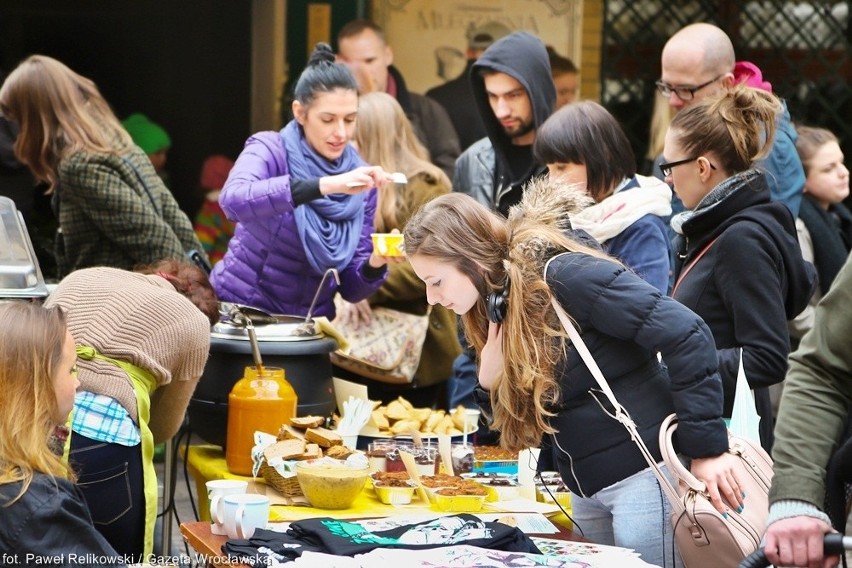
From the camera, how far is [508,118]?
520cm

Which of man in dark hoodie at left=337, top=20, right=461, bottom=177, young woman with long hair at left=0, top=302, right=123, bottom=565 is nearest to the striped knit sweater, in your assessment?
young woman with long hair at left=0, top=302, right=123, bottom=565

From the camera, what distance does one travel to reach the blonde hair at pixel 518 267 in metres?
3.22

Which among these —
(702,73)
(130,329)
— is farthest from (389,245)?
(702,73)

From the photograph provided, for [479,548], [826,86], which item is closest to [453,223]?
[479,548]

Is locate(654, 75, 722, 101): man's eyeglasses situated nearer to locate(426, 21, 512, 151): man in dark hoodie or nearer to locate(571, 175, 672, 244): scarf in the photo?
locate(571, 175, 672, 244): scarf

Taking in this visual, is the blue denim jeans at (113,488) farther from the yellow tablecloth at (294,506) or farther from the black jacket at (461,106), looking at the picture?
the black jacket at (461,106)

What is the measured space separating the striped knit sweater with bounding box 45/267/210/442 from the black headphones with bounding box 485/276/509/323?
38.0 inches

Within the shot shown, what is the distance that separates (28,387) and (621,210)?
1905 mm

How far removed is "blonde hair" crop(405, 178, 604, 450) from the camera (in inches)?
127

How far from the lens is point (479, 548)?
3.01 meters

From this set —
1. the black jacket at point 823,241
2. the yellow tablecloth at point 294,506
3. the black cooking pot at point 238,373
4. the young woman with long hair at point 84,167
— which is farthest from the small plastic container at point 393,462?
the black jacket at point 823,241

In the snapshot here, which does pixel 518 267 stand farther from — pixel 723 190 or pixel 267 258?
pixel 267 258

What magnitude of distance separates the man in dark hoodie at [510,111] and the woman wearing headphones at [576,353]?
1784mm

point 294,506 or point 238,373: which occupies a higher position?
point 238,373
